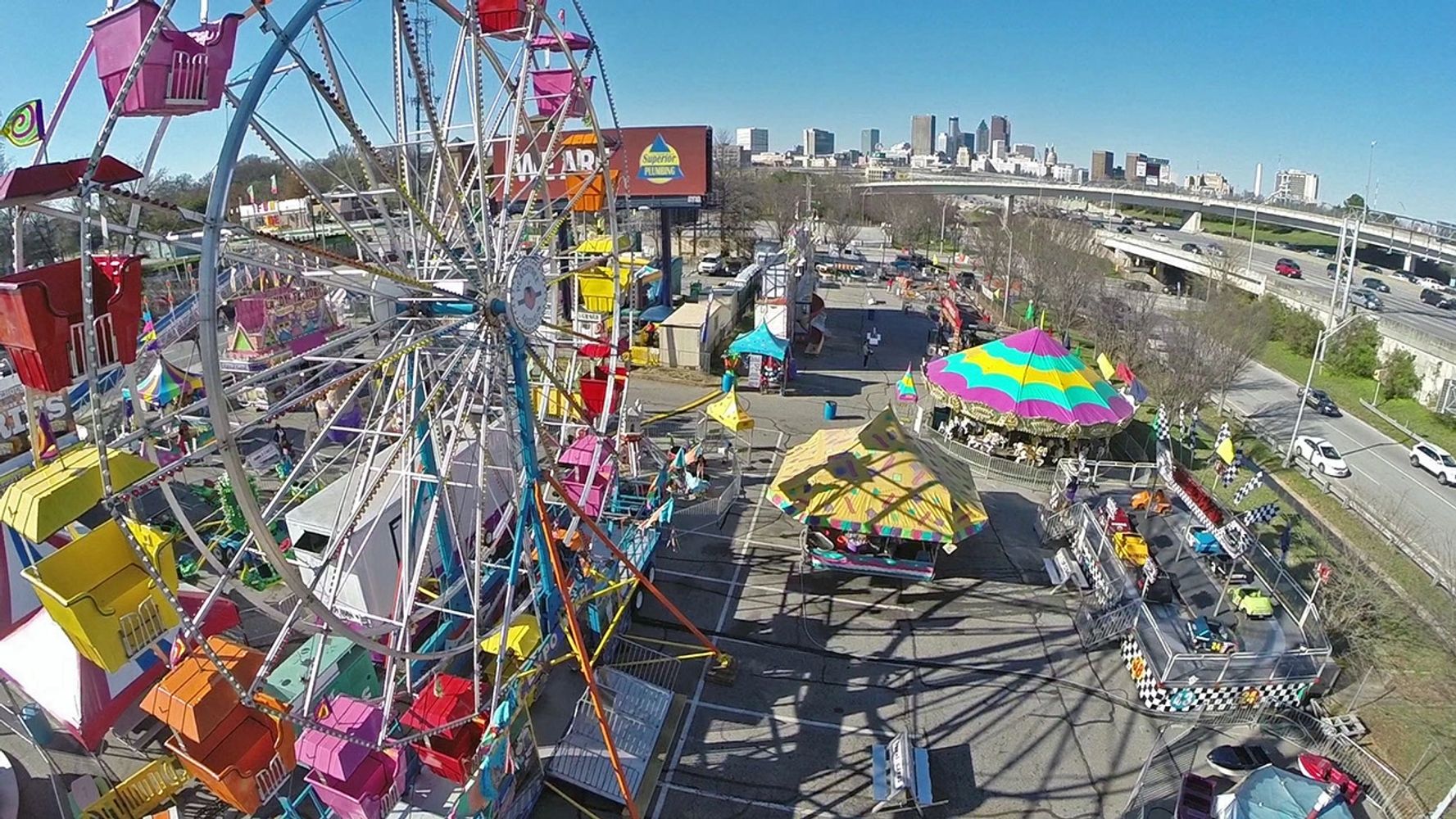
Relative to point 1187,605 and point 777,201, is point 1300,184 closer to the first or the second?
point 777,201

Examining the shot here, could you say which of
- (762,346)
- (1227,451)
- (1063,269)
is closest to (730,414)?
(762,346)

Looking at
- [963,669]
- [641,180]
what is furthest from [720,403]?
[641,180]

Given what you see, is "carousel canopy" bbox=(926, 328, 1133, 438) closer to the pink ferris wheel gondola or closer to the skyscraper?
the pink ferris wheel gondola

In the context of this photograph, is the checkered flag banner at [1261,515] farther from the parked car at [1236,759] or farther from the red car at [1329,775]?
the parked car at [1236,759]

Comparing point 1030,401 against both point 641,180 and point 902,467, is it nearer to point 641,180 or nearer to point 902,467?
point 902,467

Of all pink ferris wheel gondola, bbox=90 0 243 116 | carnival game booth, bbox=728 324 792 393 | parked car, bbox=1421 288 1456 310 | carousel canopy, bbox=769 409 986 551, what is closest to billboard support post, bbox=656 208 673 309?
carnival game booth, bbox=728 324 792 393
